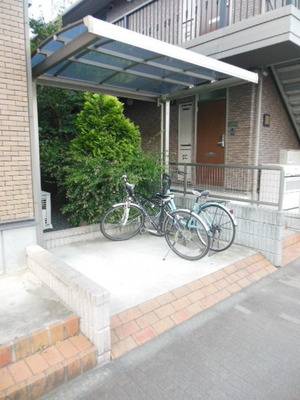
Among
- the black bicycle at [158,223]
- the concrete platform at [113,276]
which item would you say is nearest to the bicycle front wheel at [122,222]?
the black bicycle at [158,223]

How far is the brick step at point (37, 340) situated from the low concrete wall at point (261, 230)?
9.84 ft

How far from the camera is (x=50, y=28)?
7465 millimetres

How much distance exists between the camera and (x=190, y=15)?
6891mm

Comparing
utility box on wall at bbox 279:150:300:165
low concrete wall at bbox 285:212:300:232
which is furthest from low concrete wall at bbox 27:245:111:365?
utility box on wall at bbox 279:150:300:165

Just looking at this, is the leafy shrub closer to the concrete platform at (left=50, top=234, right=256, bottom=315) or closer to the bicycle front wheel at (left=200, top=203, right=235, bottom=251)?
the concrete platform at (left=50, top=234, right=256, bottom=315)

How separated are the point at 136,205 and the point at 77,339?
2.54 metres

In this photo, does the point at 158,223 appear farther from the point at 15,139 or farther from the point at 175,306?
the point at 15,139

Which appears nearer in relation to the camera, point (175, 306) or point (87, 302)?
point (87, 302)

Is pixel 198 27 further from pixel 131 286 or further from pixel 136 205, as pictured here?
pixel 131 286

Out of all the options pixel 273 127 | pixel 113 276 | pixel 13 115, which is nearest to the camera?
pixel 13 115

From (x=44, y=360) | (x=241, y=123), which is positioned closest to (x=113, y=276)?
(x=44, y=360)

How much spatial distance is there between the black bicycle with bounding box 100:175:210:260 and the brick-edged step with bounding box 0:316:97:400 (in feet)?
6.69

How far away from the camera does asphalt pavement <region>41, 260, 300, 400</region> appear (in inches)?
80.0

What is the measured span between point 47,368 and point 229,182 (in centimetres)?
519
